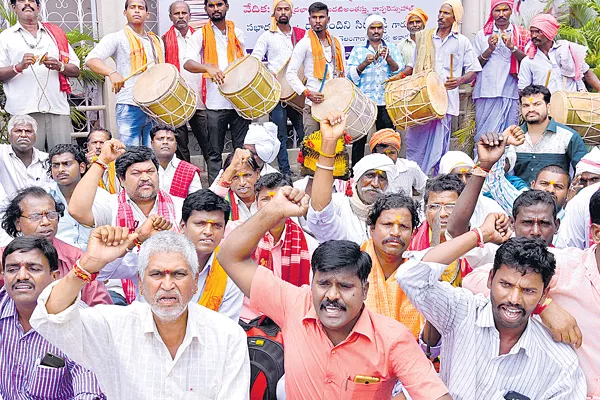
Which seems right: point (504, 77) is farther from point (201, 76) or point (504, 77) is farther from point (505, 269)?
point (505, 269)

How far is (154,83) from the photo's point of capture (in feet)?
22.5

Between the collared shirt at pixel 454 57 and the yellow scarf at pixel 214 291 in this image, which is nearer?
the yellow scarf at pixel 214 291

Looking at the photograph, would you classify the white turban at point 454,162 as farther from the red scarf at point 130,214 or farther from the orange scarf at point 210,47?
the orange scarf at point 210,47

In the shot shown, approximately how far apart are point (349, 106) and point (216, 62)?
1.37 m

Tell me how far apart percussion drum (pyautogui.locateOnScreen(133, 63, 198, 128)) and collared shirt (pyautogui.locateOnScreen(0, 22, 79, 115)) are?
2.49 feet

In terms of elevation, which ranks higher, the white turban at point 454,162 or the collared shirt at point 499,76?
the collared shirt at point 499,76

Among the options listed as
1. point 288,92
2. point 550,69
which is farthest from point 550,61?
point 288,92

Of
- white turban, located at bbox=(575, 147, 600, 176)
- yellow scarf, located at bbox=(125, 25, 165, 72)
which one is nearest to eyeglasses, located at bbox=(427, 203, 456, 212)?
white turban, located at bbox=(575, 147, 600, 176)

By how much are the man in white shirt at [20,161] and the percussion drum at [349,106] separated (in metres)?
2.56

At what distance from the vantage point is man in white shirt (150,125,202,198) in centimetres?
600

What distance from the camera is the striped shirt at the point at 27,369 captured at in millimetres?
3365

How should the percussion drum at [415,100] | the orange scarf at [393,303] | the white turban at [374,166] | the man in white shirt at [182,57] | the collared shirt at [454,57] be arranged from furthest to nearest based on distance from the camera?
1. the collared shirt at [454,57]
2. the man in white shirt at [182,57]
3. the percussion drum at [415,100]
4. the white turban at [374,166]
5. the orange scarf at [393,303]

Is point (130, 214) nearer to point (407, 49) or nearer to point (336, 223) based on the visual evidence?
point (336, 223)

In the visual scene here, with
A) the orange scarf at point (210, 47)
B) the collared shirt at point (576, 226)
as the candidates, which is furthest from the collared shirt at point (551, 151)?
the orange scarf at point (210, 47)
